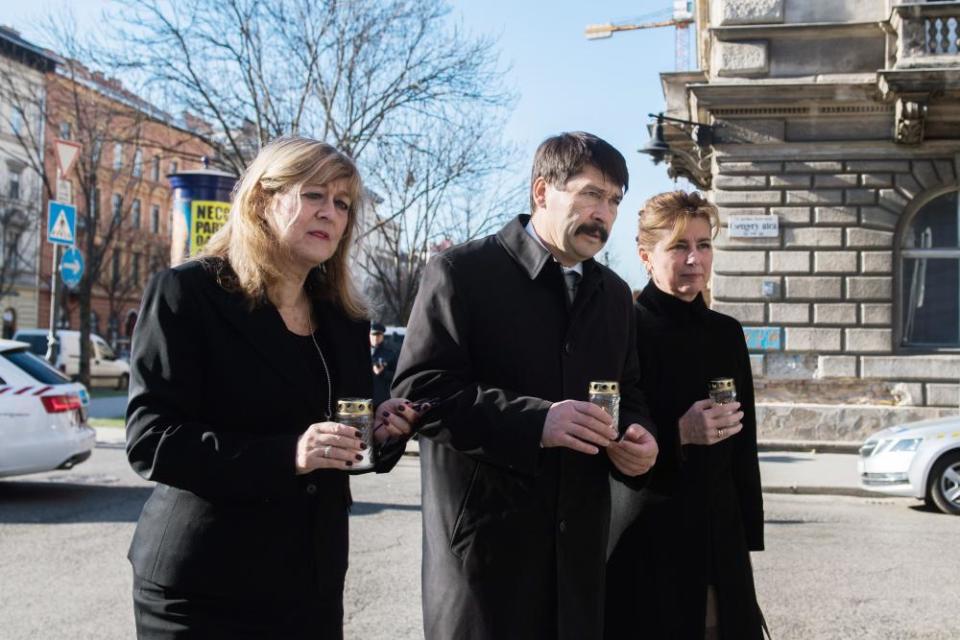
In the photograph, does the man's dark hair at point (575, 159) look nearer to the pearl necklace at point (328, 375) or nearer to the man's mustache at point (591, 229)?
the man's mustache at point (591, 229)

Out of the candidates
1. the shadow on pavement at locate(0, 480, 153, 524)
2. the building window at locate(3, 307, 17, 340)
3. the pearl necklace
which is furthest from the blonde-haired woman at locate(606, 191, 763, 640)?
the building window at locate(3, 307, 17, 340)

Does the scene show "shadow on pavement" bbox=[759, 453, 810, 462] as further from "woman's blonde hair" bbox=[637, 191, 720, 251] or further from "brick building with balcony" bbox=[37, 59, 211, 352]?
"woman's blonde hair" bbox=[637, 191, 720, 251]

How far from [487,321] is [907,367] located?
1495 centimetres

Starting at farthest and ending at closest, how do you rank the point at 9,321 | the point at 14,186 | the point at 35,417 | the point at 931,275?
the point at 9,321
the point at 14,186
the point at 931,275
the point at 35,417

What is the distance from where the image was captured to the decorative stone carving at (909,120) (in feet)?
50.0

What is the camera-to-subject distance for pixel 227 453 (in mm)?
2314

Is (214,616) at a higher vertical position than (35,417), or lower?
higher

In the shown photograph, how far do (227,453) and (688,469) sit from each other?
168 cm

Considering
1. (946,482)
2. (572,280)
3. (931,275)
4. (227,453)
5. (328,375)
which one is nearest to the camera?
(227,453)

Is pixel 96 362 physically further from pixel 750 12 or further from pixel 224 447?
pixel 224 447

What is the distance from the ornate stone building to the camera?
52.5 feet

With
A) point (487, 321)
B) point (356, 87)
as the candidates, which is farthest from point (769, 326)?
point (487, 321)

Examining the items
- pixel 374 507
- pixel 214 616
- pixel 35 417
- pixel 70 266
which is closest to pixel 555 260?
pixel 214 616

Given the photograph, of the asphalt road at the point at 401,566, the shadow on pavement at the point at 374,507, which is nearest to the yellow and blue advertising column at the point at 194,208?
the asphalt road at the point at 401,566
